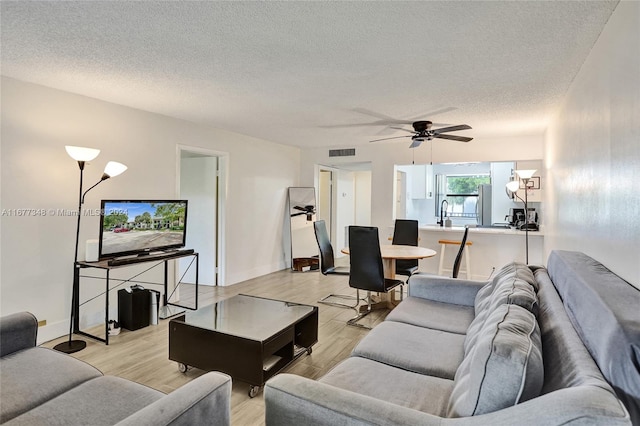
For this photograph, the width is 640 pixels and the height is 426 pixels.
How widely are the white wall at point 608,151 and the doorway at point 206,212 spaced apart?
429 centimetres

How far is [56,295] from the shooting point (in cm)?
331

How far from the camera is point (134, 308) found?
346 cm

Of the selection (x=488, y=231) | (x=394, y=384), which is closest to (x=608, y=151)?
(x=394, y=384)

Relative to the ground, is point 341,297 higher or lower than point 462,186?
lower

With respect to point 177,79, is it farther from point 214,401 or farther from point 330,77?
point 214,401

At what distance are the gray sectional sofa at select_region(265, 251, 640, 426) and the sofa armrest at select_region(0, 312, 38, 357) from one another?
61.2 inches

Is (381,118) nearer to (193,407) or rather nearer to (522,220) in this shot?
(522,220)

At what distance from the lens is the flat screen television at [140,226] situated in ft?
10.9

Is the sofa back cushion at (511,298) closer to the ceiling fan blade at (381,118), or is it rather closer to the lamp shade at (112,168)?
the ceiling fan blade at (381,118)

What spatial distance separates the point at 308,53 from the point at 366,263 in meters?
2.12

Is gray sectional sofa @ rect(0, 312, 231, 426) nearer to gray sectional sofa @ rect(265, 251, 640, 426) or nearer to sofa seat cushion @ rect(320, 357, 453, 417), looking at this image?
gray sectional sofa @ rect(265, 251, 640, 426)

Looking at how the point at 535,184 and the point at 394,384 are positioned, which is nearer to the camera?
the point at 394,384

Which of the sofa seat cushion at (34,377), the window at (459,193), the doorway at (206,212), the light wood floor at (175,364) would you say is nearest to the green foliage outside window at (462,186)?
the window at (459,193)

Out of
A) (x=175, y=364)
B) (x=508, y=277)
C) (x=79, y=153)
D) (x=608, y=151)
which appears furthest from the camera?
(x=79, y=153)
